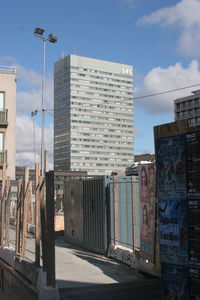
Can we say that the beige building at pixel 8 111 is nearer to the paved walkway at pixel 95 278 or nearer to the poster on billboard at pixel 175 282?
the paved walkway at pixel 95 278

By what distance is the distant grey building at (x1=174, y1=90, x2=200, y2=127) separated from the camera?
131m

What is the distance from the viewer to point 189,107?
443ft

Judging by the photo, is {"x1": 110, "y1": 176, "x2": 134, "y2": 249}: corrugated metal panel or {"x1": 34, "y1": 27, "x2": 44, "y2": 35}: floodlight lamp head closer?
{"x1": 110, "y1": 176, "x2": 134, "y2": 249}: corrugated metal panel

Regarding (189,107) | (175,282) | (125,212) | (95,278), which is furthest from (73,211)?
(189,107)

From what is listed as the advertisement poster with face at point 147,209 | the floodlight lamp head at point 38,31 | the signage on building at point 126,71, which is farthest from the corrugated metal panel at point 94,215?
the signage on building at point 126,71

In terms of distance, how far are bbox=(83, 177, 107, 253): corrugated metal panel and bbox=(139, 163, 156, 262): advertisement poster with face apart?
11.5 ft

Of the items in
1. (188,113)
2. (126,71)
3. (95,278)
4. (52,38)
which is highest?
(188,113)

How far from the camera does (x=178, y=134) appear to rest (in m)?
4.70

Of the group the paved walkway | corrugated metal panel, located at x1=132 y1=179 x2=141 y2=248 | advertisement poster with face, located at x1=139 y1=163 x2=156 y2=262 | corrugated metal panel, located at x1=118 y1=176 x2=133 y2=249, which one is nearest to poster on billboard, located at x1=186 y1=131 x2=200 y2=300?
the paved walkway

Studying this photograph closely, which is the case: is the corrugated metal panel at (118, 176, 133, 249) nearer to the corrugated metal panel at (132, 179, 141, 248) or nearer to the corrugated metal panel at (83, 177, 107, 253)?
the corrugated metal panel at (132, 179, 141, 248)

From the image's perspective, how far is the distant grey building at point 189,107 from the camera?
131375mm

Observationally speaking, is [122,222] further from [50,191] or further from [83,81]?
[83,81]

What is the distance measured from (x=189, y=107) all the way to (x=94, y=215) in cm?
12715

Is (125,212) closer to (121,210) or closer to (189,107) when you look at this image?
(121,210)
